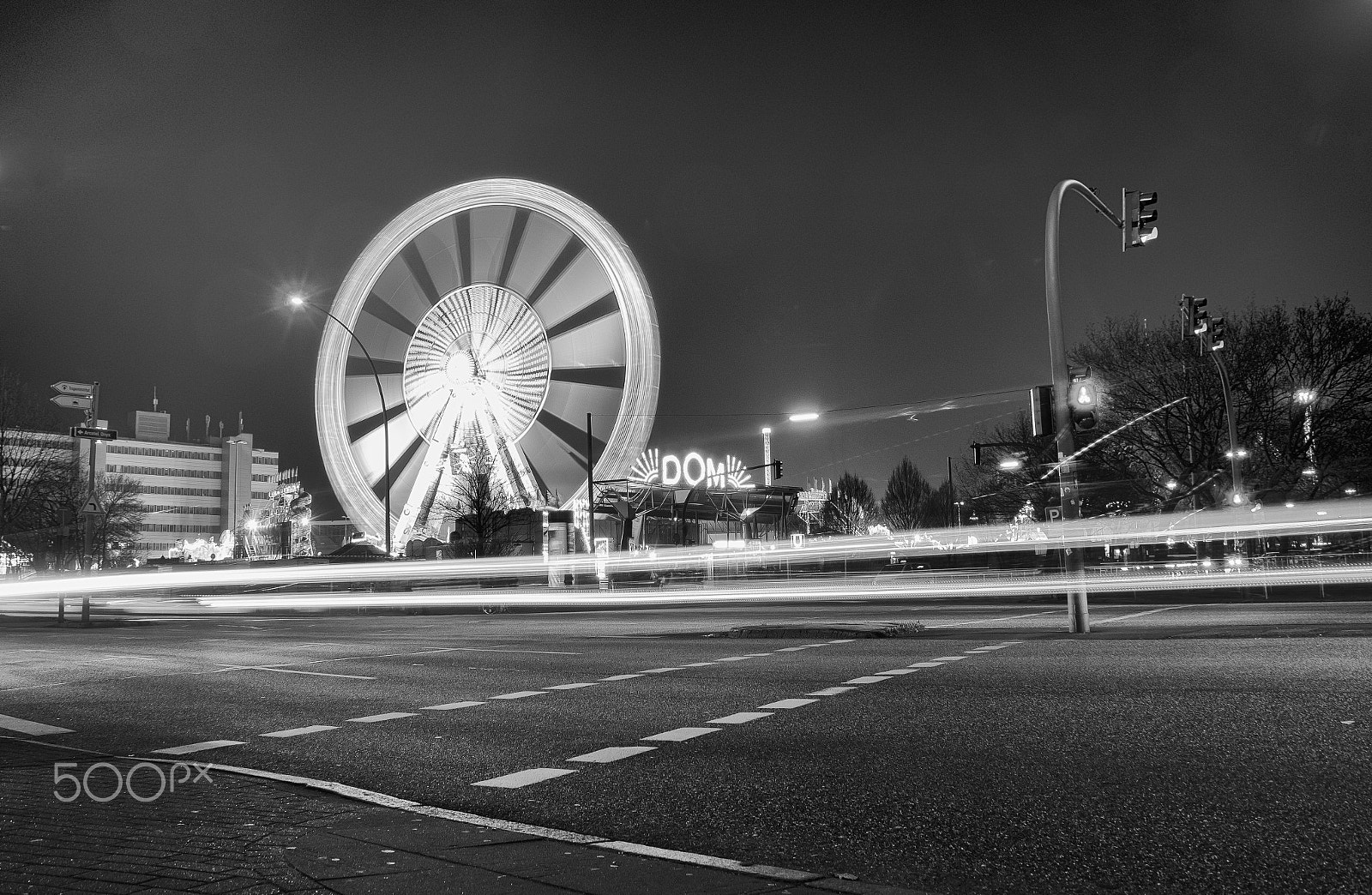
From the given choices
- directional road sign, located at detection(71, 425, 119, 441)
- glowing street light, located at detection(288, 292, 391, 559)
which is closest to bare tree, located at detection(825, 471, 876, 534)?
glowing street light, located at detection(288, 292, 391, 559)

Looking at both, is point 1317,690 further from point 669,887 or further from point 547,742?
point 669,887

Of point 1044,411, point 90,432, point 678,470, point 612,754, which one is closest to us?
point 612,754

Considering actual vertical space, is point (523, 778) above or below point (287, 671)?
above

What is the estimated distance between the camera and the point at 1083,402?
15.3 metres

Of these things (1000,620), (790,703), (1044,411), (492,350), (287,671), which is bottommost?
(1000,620)

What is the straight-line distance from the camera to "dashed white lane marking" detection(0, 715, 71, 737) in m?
8.53

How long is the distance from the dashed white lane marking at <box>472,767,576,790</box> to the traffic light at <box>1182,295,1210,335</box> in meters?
15.1

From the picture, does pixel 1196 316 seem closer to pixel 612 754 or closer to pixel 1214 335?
pixel 1214 335

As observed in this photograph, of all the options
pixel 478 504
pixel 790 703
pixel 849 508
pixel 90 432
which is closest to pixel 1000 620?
pixel 790 703

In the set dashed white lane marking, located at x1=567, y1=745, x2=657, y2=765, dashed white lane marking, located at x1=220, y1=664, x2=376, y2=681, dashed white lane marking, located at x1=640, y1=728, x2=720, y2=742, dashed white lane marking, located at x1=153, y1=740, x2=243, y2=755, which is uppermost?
dashed white lane marking, located at x1=567, y1=745, x2=657, y2=765

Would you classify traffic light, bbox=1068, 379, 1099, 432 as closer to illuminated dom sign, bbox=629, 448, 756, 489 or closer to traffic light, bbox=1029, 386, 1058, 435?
traffic light, bbox=1029, 386, 1058, 435

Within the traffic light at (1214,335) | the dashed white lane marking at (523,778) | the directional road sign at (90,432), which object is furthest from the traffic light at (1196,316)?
the directional road sign at (90,432)

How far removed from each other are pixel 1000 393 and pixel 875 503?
97.5 m

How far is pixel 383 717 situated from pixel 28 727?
2.98 metres
